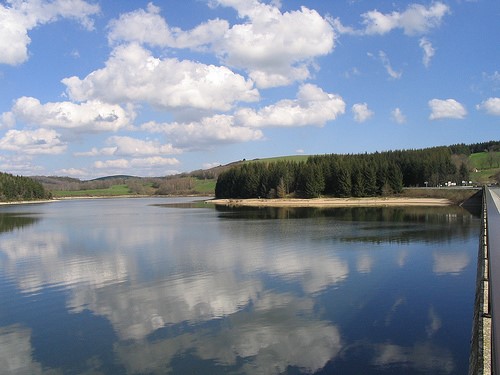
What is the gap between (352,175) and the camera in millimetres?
98062

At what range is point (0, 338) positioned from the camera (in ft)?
43.6

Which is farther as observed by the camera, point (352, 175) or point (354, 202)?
point (352, 175)

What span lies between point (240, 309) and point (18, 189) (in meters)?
154

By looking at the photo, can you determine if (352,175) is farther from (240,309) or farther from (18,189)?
(18,189)

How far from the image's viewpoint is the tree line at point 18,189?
14212 cm

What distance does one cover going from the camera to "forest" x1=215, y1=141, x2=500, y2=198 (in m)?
95.8

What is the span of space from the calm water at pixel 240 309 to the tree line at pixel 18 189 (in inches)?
5069

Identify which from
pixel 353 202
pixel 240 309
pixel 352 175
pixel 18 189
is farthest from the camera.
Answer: pixel 18 189

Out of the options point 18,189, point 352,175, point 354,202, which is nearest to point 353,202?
point 354,202

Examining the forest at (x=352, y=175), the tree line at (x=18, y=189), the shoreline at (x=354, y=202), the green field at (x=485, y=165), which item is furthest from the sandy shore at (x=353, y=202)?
the tree line at (x=18, y=189)

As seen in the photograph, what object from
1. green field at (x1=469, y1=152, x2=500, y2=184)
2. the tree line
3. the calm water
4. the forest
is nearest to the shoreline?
the forest

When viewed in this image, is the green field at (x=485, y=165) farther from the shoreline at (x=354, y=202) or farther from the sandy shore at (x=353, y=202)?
the sandy shore at (x=353, y=202)

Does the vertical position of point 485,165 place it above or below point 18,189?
above

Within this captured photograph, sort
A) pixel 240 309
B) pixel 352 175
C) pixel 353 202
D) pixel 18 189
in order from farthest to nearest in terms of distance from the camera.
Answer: pixel 18 189 → pixel 352 175 → pixel 353 202 → pixel 240 309
